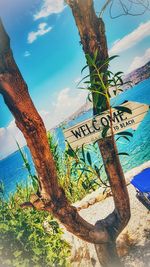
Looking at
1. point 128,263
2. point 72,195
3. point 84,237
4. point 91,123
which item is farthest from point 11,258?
point 72,195

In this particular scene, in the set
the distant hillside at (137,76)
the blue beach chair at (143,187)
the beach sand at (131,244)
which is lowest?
the beach sand at (131,244)

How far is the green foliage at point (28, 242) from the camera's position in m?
2.11

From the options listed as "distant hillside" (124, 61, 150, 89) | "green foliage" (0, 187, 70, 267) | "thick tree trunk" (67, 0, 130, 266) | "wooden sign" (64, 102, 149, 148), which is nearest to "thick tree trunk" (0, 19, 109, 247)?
"wooden sign" (64, 102, 149, 148)

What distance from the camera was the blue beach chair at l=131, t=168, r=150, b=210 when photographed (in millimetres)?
3914

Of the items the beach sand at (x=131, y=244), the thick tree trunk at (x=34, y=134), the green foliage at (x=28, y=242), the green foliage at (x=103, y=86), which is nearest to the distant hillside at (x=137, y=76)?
the green foliage at (x=103, y=86)

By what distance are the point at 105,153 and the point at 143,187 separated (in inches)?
71.9

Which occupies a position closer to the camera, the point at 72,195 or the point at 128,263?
the point at 128,263

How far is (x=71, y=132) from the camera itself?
76.3 inches

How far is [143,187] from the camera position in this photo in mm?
3986

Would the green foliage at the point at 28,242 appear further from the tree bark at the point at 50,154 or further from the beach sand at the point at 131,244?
the beach sand at the point at 131,244

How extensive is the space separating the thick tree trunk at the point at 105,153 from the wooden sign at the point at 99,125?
0.48ft

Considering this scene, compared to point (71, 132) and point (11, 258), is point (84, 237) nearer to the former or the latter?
point (11, 258)

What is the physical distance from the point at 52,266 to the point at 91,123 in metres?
1.35

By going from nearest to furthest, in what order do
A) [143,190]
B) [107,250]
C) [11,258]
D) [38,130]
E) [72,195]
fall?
[38,130] < [11,258] < [107,250] < [143,190] < [72,195]
